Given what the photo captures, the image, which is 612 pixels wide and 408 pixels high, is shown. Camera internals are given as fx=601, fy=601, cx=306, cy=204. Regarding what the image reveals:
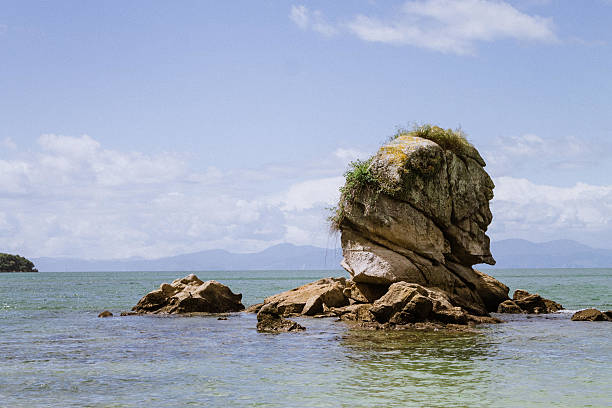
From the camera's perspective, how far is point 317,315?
3141cm

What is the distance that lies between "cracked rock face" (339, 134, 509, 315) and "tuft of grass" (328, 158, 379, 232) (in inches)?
3.0

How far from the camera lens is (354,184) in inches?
1261

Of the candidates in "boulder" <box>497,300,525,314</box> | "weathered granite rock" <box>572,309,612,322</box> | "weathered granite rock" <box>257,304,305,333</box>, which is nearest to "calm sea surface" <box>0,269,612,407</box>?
"weathered granite rock" <box>257,304,305,333</box>

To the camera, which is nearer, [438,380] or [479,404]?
[479,404]

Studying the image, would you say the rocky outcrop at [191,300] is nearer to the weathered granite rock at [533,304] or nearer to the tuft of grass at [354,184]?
the tuft of grass at [354,184]

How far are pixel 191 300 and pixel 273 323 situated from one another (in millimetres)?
11082

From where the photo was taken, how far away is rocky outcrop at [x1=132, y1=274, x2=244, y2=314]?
36250mm

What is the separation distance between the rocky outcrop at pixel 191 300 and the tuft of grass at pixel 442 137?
1441 centimetres

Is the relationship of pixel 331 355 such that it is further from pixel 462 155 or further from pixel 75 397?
pixel 462 155

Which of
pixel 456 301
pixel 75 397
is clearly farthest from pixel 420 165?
pixel 75 397

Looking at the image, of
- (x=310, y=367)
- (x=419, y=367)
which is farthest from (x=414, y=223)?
(x=310, y=367)

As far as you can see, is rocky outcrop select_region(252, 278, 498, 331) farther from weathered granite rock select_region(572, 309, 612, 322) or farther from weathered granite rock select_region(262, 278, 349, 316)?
weathered granite rock select_region(572, 309, 612, 322)

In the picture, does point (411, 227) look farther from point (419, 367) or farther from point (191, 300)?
point (419, 367)

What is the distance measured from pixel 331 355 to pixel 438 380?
461 cm
